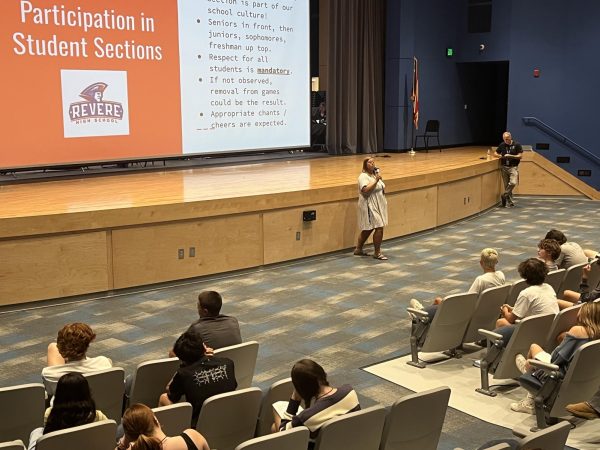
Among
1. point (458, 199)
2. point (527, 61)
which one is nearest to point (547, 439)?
point (458, 199)

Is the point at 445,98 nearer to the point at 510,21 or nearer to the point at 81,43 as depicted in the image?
the point at 510,21

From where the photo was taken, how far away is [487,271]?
620 centimetres

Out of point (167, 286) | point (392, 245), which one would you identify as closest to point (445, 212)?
point (392, 245)

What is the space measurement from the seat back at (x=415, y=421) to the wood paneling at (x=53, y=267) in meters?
4.97

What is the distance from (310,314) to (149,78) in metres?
5.60

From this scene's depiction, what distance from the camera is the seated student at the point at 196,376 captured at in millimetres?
3912

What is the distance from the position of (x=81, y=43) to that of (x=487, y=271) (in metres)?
6.94

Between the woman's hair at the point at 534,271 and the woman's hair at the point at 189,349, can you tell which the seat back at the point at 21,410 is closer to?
the woman's hair at the point at 189,349

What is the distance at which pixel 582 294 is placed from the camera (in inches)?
254

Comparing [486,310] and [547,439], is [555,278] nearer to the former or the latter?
[486,310]

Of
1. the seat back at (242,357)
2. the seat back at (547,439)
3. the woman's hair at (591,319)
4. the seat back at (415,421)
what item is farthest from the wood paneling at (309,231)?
the seat back at (547,439)

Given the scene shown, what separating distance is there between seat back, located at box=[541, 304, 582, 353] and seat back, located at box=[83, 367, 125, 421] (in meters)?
2.82

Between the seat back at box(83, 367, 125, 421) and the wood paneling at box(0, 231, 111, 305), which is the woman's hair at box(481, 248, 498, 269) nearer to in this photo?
the seat back at box(83, 367, 125, 421)

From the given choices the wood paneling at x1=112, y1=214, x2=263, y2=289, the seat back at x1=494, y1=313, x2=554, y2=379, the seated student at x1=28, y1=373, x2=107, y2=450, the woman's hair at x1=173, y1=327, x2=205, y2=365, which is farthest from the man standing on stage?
the seated student at x1=28, y1=373, x2=107, y2=450
